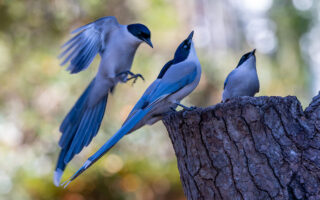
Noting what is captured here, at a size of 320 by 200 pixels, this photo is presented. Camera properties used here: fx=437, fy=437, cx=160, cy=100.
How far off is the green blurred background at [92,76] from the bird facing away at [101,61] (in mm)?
2001

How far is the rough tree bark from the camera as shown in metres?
2.14

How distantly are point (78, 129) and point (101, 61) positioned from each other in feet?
1.97

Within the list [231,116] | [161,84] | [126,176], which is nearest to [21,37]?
[126,176]

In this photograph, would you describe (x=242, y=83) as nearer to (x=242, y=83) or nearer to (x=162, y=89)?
Result: (x=242, y=83)

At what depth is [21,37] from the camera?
714 centimetres

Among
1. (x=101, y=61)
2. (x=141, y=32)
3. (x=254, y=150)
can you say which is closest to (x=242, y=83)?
(x=254, y=150)

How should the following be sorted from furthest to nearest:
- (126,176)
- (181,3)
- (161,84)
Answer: (181,3) → (126,176) → (161,84)

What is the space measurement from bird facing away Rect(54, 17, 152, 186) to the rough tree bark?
1373 millimetres

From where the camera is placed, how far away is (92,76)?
7355 millimetres

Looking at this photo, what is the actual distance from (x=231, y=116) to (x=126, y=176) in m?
3.74

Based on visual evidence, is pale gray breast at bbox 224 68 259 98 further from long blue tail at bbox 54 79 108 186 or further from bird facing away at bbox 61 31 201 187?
long blue tail at bbox 54 79 108 186

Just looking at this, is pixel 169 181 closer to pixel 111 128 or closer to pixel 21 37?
pixel 111 128

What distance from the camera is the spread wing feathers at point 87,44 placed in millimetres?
3607

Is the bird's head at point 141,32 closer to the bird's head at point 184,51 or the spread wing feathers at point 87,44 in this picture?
the spread wing feathers at point 87,44
